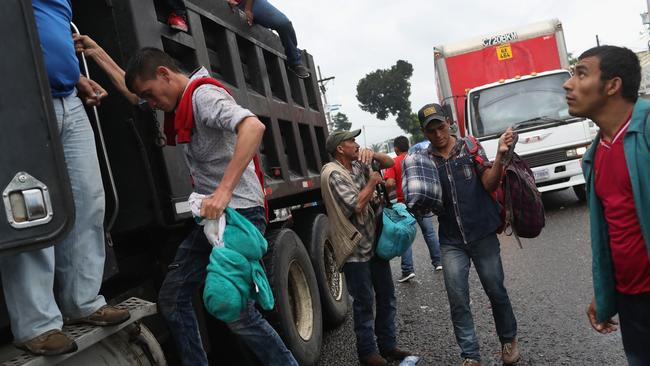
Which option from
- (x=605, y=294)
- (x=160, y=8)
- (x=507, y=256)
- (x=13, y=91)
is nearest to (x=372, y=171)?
(x=160, y=8)

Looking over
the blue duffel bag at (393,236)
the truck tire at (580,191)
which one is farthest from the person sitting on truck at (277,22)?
the truck tire at (580,191)

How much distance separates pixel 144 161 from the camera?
10.0ft

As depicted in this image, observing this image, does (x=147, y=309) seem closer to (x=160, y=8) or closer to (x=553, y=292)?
(x=160, y=8)

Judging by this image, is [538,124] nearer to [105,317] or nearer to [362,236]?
[362,236]

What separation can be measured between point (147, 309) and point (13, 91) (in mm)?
1148

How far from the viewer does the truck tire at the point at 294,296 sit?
397 centimetres

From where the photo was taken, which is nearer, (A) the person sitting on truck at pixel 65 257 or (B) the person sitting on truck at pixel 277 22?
(A) the person sitting on truck at pixel 65 257

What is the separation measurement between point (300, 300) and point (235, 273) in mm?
2087

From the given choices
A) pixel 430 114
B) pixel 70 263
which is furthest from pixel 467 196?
pixel 70 263

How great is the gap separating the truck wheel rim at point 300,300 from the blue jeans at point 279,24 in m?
1.95

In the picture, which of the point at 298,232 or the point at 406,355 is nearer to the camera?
the point at 406,355

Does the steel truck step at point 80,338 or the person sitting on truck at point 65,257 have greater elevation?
the person sitting on truck at point 65,257

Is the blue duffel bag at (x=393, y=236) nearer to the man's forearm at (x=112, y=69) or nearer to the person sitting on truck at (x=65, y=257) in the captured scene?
the man's forearm at (x=112, y=69)

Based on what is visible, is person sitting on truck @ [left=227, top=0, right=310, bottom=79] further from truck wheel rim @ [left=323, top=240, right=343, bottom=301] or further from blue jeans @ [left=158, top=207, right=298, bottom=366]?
blue jeans @ [left=158, top=207, right=298, bottom=366]
